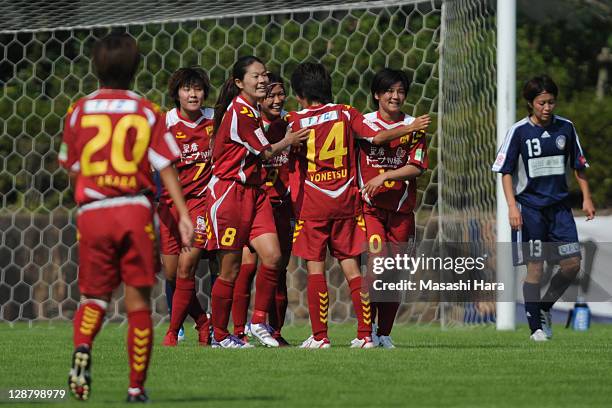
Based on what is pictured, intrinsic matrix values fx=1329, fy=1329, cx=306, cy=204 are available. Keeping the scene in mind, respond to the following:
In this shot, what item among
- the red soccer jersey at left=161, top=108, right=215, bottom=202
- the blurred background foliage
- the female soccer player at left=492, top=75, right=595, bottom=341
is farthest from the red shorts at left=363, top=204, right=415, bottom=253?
the blurred background foliage

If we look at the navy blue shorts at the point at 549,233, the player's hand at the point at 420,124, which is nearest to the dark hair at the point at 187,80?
the player's hand at the point at 420,124

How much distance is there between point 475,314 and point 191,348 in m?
4.79

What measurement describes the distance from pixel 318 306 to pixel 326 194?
70cm

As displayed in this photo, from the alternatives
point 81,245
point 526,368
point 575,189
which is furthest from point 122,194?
point 575,189

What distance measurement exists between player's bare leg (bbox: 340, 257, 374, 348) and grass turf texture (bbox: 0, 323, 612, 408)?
310mm

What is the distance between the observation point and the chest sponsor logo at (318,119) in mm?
8289

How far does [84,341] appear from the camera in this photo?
17.5 feet

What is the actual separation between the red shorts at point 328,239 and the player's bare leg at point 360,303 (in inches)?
2.8

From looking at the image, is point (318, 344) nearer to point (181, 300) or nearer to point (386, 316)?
point (386, 316)

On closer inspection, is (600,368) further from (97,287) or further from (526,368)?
(97,287)

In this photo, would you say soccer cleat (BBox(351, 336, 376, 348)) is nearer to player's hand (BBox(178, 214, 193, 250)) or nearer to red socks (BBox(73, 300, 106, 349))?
red socks (BBox(73, 300, 106, 349))

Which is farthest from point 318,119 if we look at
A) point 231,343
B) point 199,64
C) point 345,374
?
point 199,64

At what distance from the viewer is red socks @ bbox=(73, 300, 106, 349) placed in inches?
212

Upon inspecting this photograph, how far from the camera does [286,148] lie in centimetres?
815
